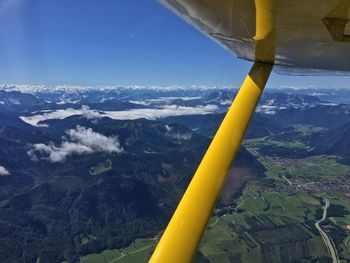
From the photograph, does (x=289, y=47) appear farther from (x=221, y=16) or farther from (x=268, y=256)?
(x=268, y=256)

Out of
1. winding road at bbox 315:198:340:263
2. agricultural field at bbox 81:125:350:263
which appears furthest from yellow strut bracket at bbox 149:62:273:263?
winding road at bbox 315:198:340:263

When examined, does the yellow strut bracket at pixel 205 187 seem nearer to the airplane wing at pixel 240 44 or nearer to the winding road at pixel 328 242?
the airplane wing at pixel 240 44

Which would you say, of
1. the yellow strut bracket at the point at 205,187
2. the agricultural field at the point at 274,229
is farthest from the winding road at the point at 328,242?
the yellow strut bracket at the point at 205,187

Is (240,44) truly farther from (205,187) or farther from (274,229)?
(274,229)

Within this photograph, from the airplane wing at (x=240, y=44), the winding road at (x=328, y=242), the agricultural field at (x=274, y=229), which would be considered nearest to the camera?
the airplane wing at (x=240, y=44)

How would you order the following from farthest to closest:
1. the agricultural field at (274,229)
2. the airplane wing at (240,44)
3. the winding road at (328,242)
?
the agricultural field at (274,229) < the winding road at (328,242) < the airplane wing at (240,44)

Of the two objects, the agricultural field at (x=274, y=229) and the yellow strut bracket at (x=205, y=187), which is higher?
the yellow strut bracket at (x=205, y=187)

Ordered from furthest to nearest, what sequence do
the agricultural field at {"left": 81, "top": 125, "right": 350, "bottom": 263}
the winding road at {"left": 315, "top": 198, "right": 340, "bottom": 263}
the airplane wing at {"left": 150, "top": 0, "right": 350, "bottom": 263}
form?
the agricultural field at {"left": 81, "top": 125, "right": 350, "bottom": 263} < the winding road at {"left": 315, "top": 198, "right": 340, "bottom": 263} < the airplane wing at {"left": 150, "top": 0, "right": 350, "bottom": 263}

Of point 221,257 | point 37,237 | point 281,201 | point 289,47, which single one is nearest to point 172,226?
point 289,47

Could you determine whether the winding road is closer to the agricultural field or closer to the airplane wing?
the agricultural field
